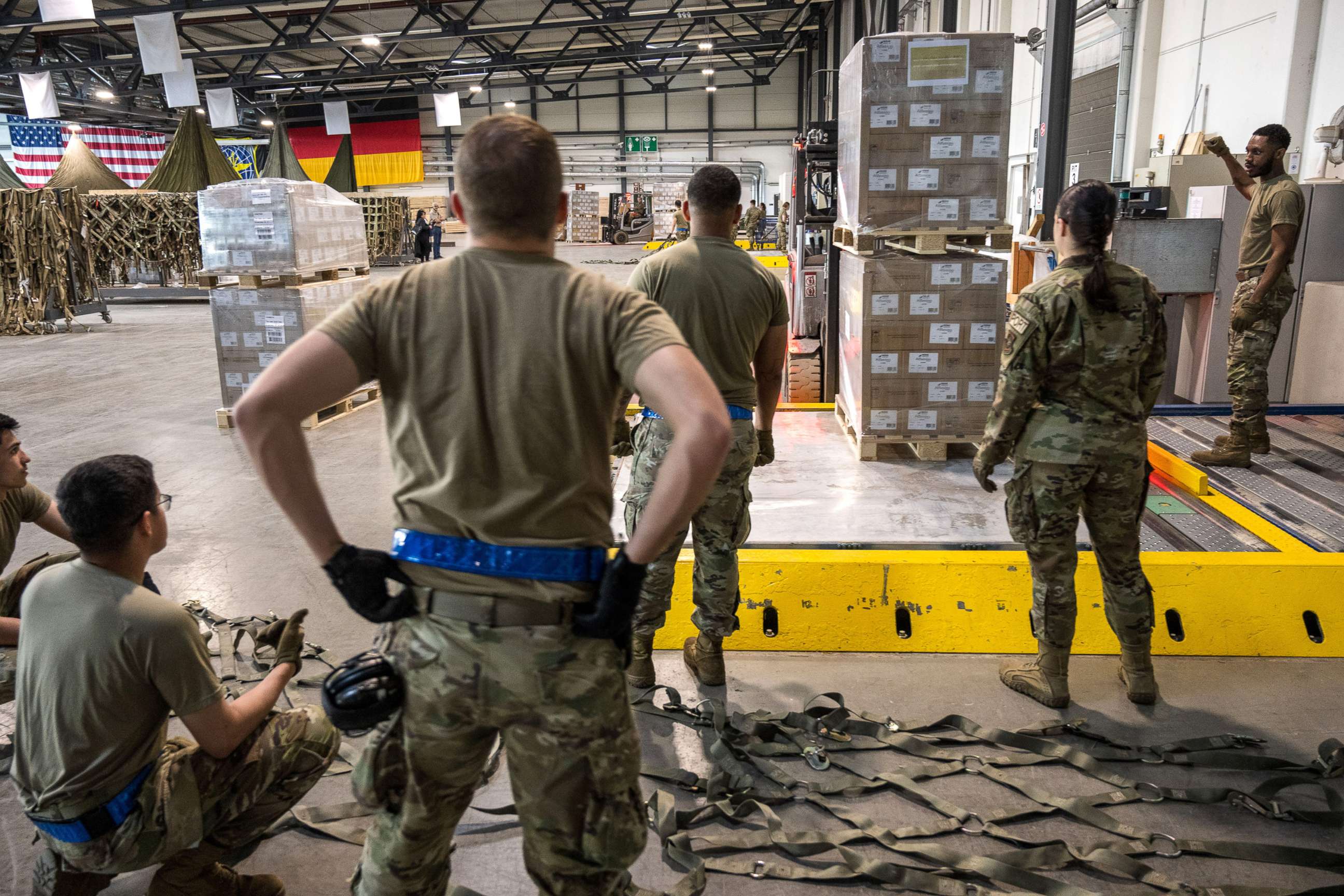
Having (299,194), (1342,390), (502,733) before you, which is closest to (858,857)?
(502,733)

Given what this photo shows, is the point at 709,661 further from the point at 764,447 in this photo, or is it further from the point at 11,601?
the point at 11,601

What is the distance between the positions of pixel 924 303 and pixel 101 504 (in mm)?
4799

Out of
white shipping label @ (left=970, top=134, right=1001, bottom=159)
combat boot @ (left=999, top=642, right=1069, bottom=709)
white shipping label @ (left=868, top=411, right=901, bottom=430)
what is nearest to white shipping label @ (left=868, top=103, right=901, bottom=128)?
white shipping label @ (left=970, top=134, right=1001, bottom=159)

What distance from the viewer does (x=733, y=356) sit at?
344cm

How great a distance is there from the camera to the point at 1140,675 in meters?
3.66

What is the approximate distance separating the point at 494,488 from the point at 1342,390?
26.0 ft

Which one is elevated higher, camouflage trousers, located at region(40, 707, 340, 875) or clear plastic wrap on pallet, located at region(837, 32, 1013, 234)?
clear plastic wrap on pallet, located at region(837, 32, 1013, 234)

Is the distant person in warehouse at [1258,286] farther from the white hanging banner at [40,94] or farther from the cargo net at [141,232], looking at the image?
the white hanging banner at [40,94]

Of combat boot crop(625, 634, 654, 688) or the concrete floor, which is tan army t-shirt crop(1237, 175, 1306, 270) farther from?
combat boot crop(625, 634, 654, 688)

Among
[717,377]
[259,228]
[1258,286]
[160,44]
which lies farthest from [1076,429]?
[160,44]

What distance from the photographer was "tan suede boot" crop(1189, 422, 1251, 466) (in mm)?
6070

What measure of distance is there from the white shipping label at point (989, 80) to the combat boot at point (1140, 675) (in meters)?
3.59

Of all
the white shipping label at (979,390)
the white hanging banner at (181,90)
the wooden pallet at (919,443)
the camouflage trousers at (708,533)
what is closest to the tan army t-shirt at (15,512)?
the camouflage trousers at (708,533)

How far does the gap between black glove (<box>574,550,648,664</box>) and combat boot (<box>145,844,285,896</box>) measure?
1479 mm
